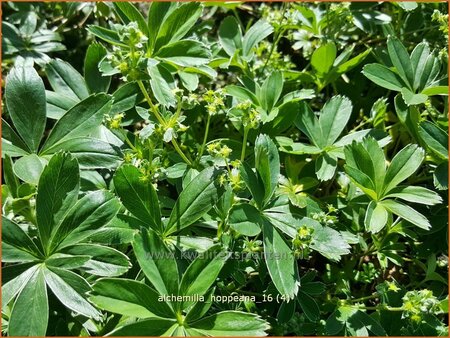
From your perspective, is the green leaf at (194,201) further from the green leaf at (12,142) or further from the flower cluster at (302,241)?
the green leaf at (12,142)

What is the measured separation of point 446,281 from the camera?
1.55 meters

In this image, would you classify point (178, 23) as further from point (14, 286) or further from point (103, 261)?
point (14, 286)

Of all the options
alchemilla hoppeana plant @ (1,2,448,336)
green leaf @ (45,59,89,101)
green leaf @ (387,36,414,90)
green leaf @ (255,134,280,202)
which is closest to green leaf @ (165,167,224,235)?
alchemilla hoppeana plant @ (1,2,448,336)

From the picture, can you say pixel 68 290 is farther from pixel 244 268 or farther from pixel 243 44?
pixel 243 44

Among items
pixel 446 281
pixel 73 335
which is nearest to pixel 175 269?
pixel 73 335

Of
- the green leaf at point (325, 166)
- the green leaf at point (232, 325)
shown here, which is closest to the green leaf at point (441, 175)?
→ the green leaf at point (325, 166)

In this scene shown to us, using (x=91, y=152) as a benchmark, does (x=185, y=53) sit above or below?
above

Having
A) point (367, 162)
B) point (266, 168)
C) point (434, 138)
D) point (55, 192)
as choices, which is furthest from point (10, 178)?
point (434, 138)

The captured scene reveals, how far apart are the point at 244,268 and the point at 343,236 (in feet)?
0.89

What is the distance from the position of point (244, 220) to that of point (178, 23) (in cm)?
64

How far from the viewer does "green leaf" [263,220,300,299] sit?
1264 mm

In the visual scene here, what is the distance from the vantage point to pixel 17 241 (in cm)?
127

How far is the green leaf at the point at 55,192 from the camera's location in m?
1.28

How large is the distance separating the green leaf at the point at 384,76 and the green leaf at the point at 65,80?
0.85 metres
